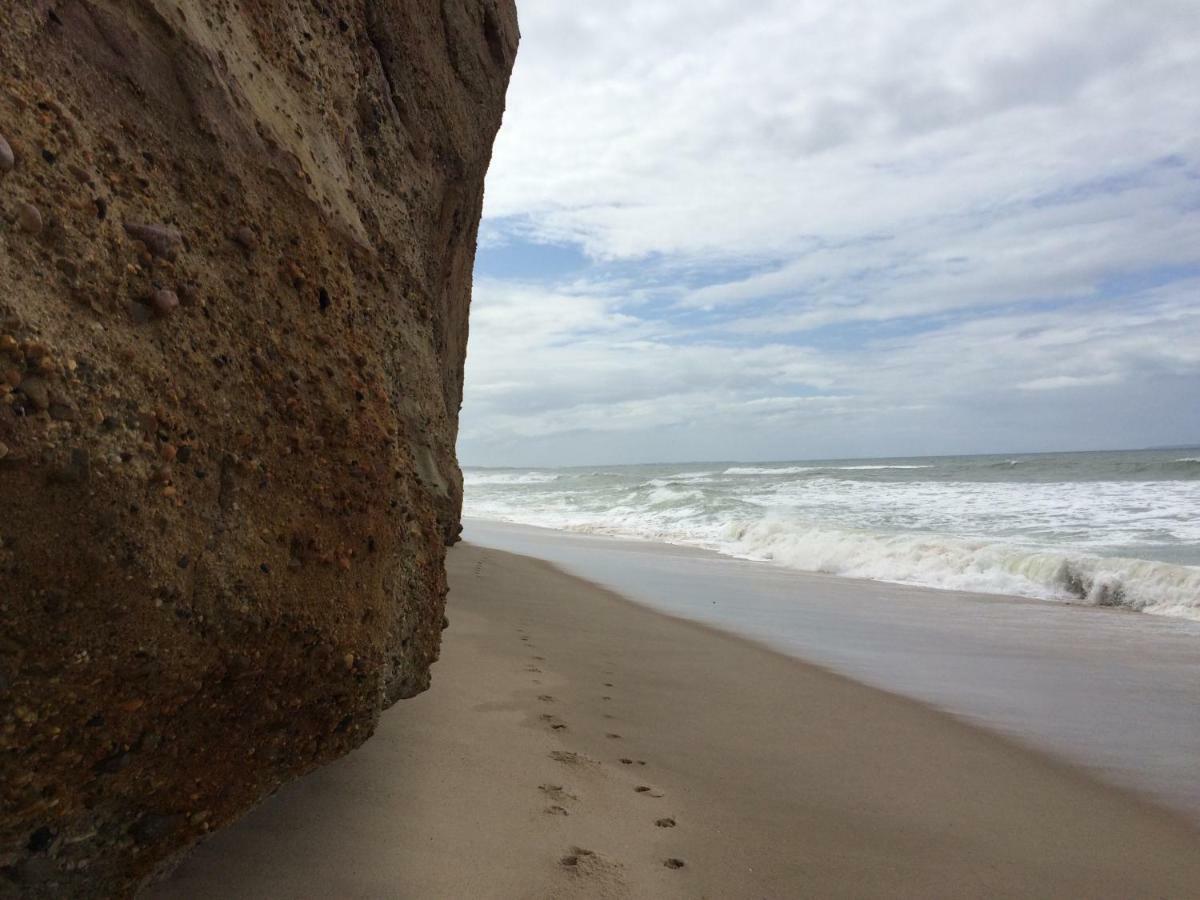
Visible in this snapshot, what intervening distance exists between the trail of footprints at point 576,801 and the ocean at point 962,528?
24.5 feet

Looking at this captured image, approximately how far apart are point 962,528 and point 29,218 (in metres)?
15.8

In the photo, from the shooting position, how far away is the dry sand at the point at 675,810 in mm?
2264

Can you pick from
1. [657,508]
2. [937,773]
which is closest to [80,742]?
[937,773]

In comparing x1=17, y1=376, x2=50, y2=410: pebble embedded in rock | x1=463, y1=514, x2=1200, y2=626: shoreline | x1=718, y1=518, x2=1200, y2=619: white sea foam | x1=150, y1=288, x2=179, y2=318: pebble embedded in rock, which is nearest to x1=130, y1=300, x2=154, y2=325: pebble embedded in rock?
x1=150, y1=288, x2=179, y2=318: pebble embedded in rock

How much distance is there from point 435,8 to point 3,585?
2767mm

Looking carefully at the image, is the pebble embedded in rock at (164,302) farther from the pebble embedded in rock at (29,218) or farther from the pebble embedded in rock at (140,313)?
the pebble embedded in rock at (29,218)

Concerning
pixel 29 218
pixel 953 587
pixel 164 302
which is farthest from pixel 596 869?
pixel 953 587

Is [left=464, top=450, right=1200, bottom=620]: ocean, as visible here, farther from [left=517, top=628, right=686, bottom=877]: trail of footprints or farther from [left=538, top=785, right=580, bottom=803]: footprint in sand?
[left=538, top=785, right=580, bottom=803]: footprint in sand

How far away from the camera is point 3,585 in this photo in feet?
4.19

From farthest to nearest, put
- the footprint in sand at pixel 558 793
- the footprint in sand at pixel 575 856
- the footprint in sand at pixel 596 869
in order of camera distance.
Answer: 1. the footprint in sand at pixel 558 793
2. the footprint in sand at pixel 575 856
3. the footprint in sand at pixel 596 869

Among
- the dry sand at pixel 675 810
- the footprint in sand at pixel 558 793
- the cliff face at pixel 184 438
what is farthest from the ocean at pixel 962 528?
the cliff face at pixel 184 438

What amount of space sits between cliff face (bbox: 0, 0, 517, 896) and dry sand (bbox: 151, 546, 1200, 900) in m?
0.40

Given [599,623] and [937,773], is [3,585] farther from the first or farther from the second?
[599,623]

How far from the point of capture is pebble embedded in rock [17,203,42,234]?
137 centimetres
